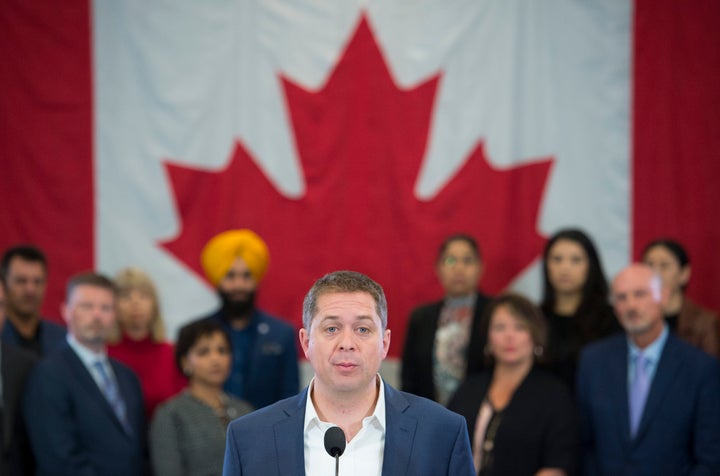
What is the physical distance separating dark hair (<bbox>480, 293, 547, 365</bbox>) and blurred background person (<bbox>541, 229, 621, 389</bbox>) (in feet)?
0.69

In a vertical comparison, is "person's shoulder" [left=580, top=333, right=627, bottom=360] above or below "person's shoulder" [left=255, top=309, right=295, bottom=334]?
below

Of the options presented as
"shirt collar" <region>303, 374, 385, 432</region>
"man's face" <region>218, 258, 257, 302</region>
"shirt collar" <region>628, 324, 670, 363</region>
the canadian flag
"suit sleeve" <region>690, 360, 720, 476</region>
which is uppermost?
the canadian flag

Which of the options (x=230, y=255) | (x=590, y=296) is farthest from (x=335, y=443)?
(x=230, y=255)

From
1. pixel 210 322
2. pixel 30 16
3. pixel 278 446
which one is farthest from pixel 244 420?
pixel 30 16

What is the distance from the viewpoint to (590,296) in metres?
5.01

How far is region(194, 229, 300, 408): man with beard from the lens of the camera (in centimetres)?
511

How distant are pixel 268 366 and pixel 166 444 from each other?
0.85 meters

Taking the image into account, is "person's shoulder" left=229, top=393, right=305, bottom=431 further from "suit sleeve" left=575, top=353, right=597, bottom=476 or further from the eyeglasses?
the eyeglasses

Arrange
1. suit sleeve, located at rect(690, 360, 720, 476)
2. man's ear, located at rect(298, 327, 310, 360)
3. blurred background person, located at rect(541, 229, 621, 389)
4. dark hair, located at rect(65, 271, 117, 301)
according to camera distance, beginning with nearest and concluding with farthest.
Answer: man's ear, located at rect(298, 327, 310, 360) → suit sleeve, located at rect(690, 360, 720, 476) → dark hair, located at rect(65, 271, 117, 301) → blurred background person, located at rect(541, 229, 621, 389)

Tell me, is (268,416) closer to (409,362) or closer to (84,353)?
(84,353)

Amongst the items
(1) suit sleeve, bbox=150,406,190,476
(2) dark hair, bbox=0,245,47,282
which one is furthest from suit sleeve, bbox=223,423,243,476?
(2) dark hair, bbox=0,245,47,282

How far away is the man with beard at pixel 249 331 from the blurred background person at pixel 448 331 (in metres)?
0.60

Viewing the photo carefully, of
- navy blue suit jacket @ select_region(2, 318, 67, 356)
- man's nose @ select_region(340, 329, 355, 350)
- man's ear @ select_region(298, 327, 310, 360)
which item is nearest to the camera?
man's nose @ select_region(340, 329, 355, 350)

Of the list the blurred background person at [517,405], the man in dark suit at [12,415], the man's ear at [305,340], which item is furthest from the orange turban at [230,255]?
the man's ear at [305,340]
